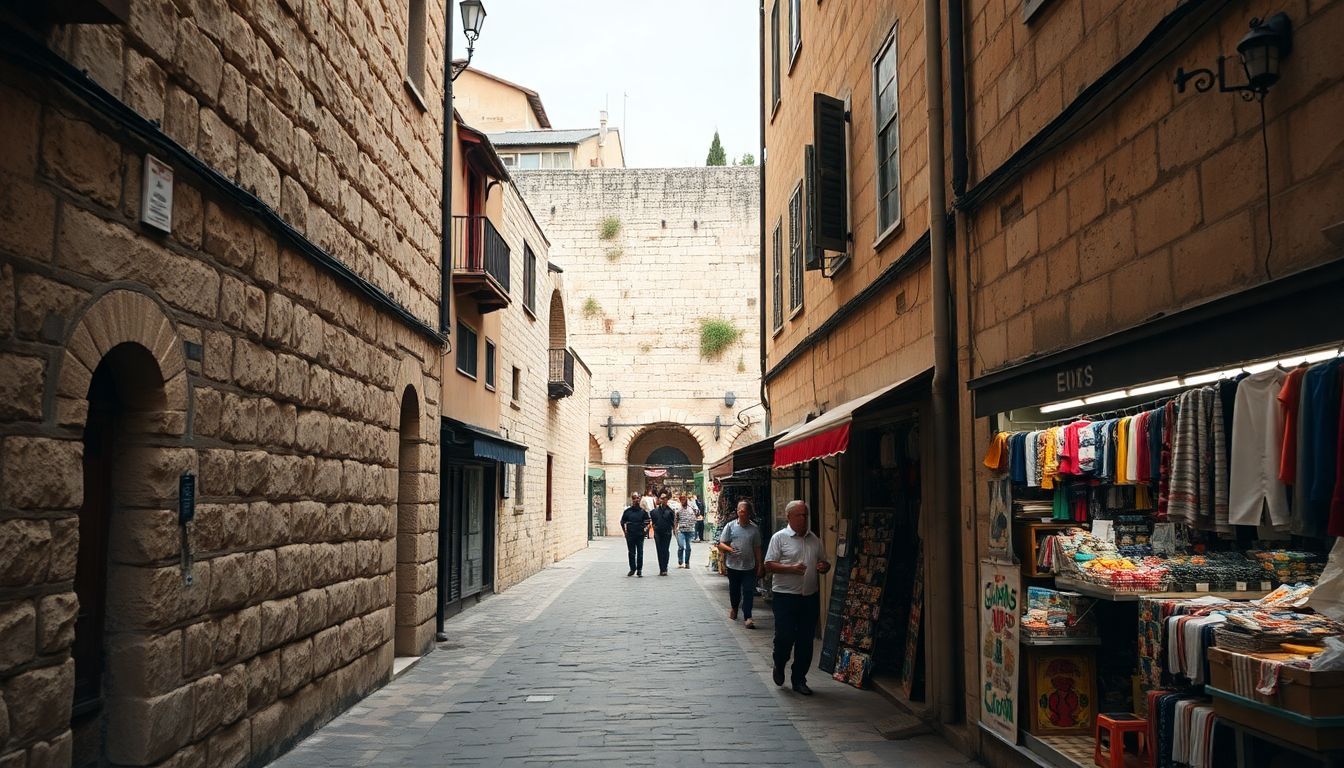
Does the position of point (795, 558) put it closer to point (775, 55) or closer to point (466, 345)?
point (466, 345)

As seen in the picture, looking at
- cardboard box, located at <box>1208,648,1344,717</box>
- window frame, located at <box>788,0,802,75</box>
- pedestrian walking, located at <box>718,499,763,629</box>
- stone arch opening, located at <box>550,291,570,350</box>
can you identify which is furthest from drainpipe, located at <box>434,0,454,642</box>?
stone arch opening, located at <box>550,291,570,350</box>

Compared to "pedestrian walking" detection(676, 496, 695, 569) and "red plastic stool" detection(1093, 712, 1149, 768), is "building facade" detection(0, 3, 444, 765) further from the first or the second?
"pedestrian walking" detection(676, 496, 695, 569)

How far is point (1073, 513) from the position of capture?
6406 mm

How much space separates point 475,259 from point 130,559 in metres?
10.4

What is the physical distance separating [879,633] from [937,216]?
3.96 metres

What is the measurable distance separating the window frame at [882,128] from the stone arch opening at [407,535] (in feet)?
16.3

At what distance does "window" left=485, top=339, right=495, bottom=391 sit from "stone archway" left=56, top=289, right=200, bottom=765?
12216 millimetres

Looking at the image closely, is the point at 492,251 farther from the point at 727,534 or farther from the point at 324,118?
the point at 324,118

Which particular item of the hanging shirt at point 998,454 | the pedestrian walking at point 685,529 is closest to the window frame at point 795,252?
the hanging shirt at point 998,454

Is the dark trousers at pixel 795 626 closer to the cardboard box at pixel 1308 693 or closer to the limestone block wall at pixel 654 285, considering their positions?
the cardboard box at pixel 1308 693

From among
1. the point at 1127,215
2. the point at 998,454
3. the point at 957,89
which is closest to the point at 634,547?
the point at 957,89

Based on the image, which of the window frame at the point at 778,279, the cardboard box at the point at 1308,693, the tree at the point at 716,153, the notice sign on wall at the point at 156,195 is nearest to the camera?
the cardboard box at the point at 1308,693

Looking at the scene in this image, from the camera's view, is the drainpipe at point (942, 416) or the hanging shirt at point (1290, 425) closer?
the hanging shirt at point (1290, 425)

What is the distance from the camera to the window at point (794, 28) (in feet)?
47.7
